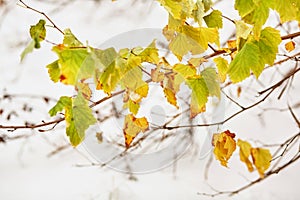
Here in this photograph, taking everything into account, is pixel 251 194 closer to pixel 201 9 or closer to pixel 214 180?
pixel 214 180

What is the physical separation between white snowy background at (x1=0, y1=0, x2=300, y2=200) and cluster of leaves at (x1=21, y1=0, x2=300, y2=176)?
0.93 m

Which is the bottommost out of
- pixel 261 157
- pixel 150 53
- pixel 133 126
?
pixel 261 157

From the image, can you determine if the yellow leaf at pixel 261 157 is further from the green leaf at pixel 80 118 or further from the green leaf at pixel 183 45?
the green leaf at pixel 80 118

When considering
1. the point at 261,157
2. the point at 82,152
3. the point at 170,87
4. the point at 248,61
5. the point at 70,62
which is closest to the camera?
the point at 70,62

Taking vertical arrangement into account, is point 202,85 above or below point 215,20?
below

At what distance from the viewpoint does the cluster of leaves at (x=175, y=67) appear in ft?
1.86

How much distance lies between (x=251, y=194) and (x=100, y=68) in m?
1.30

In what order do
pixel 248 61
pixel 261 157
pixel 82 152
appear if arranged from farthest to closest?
pixel 82 152 → pixel 261 157 → pixel 248 61

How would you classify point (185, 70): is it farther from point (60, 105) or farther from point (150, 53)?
point (60, 105)

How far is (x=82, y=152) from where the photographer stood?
6.05ft

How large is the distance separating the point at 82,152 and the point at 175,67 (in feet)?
3.88

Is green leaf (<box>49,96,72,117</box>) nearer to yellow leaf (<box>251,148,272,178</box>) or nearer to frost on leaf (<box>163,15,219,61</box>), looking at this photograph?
frost on leaf (<box>163,15,219,61</box>)

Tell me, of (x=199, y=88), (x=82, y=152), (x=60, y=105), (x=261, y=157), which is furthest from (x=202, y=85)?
(x=82, y=152)

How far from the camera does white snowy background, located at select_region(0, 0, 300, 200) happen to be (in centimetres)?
173
